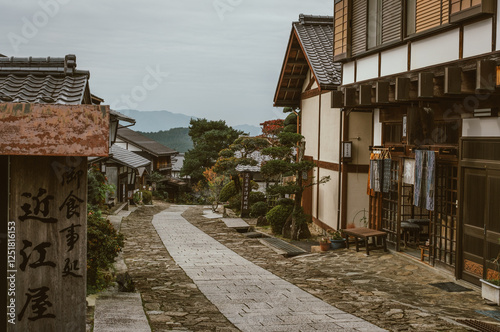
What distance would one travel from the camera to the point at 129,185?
42.7 metres

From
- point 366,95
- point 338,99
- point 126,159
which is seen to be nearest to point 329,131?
point 338,99

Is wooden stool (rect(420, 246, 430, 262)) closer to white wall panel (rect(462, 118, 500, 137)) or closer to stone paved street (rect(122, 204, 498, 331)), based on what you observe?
stone paved street (rect(122, 204, 498, 331))

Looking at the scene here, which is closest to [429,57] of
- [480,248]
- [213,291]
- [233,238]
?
[480,248]

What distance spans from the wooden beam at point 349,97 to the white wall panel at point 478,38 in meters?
5.32

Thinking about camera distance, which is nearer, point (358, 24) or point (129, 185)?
point (358, 24)

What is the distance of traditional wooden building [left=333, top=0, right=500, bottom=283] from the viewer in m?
10.8

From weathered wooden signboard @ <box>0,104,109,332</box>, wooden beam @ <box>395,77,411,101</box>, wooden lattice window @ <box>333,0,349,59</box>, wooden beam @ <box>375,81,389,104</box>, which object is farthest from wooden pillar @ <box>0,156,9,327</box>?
wooden lattice window @ <box>333,0,349,59</box>

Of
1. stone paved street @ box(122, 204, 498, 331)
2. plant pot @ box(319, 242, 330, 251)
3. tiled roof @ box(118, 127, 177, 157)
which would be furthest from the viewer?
tiled roof @ box(118, 127, 177, 157)

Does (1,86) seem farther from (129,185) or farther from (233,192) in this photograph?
(129,185)

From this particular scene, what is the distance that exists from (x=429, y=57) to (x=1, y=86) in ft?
32.0

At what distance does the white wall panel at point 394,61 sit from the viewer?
1398cm

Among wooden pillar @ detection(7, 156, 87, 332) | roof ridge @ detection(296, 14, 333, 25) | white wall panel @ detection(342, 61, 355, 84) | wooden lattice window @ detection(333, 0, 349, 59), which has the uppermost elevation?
roof ridge @ detection(296, 14, 333, 25)

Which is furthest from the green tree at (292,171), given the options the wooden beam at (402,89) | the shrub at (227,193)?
the shrub at (227,193)

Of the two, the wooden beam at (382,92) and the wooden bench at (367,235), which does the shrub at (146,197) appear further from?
the wooden beam at (382,92)
